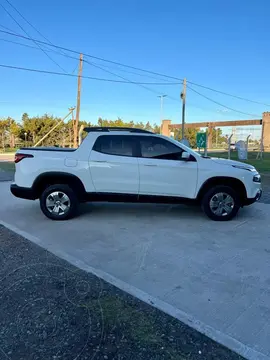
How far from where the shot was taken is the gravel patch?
2.18 m

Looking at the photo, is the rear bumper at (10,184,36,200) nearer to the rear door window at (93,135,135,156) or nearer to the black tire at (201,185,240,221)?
the rear door window at (93,135,135,156)

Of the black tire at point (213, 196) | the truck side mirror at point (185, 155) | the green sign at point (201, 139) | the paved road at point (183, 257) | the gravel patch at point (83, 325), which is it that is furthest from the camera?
the green sign at point (201, 139)

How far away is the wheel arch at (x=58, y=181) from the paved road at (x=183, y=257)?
0.57 meters

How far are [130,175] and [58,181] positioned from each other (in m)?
1.42

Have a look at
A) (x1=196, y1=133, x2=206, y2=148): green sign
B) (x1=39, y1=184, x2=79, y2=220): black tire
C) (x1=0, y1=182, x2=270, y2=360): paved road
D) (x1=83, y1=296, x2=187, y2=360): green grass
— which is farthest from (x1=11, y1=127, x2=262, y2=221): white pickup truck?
(x1=196, y1=133, x2=206, y2=148): green sign

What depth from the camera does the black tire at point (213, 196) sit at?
561 centimetres

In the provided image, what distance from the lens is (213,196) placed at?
221 inches

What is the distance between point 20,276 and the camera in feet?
11.1

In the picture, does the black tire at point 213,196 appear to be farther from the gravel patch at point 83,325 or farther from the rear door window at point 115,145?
the gravel patch at point 83,325

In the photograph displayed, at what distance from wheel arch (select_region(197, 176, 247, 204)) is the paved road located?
0.53 meters

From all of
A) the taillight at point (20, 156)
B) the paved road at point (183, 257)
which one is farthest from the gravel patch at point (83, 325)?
the taillight at point (20, 156)

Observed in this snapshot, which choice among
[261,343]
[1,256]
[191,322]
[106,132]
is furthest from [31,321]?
[106,132]

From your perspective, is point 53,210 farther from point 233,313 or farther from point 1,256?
point 233,313

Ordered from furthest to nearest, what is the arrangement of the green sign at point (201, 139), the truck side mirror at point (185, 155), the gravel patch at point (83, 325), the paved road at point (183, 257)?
the green sign at point (201, 139)
the truck side mirror at point (185, 155)
the paved road at point (183, 257)
the gravel patch at point (83, 325)
